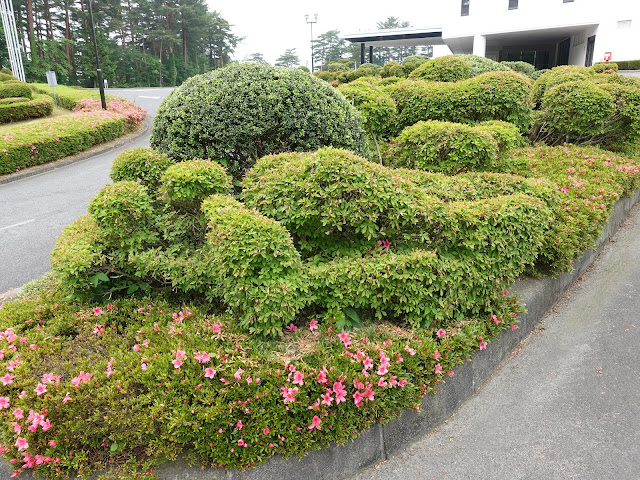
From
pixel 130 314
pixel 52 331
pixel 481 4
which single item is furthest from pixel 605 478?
pixel 481 4

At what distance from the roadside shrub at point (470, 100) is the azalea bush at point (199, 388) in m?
5.22

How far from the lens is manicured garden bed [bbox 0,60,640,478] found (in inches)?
96.9

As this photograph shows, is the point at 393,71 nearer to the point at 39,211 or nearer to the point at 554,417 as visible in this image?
the point at 39,211

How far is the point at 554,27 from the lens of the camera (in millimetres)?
31156

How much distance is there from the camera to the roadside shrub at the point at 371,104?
20.8ft

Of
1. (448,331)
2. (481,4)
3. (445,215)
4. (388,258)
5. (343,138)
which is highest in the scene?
(481,4)

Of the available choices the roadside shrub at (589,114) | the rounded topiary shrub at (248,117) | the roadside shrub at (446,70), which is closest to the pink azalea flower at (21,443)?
the rounded topiary shrub at (248,117)

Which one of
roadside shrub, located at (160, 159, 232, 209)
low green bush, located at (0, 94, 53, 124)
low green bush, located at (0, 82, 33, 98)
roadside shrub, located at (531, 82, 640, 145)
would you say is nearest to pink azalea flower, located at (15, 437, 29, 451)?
roadside shrub, located at (160, 159, 232, 209)

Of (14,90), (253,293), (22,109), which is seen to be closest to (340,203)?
(253,293)

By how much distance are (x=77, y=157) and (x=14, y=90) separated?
26.6 feet

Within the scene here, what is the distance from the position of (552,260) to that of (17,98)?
20.2 metres

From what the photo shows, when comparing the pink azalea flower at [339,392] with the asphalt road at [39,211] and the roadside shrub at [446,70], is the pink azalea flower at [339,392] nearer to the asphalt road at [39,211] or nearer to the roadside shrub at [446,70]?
the asphalt road at [39,211]

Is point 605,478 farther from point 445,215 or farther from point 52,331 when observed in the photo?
point 52,331

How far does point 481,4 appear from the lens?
109ft
